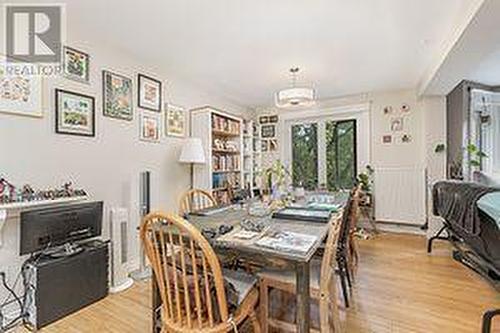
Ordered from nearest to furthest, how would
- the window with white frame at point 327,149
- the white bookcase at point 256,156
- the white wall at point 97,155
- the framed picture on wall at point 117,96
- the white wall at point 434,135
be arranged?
1. the white wall at point 97,155
2. the framed picture on wall at point 117,96
3. the white wall at point 434,135
4. the window with white frame at point 327,149
5. the white bookcase at point 256,156

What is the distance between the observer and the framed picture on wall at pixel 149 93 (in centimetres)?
317

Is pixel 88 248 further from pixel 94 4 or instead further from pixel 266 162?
pixel 266 162

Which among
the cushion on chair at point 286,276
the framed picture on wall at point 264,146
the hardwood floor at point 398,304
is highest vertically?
the framed picture on wall at point 264,146

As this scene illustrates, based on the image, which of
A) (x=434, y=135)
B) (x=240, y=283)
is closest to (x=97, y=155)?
(x=240, y=283)

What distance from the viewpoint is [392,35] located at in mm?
2611

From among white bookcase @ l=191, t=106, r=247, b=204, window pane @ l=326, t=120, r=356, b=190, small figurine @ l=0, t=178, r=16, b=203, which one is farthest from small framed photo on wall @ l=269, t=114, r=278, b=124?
small figurine @ l=0, t=178, r=16, b=203

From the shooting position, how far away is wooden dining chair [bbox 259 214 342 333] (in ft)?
4.81

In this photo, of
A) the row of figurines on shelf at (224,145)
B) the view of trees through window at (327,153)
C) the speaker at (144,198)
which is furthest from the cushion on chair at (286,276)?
the view of trees through window at (327,153)

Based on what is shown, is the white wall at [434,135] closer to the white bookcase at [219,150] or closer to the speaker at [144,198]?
the white bookcase at [219,150]

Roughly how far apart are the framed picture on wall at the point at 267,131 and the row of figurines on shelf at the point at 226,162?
134cm

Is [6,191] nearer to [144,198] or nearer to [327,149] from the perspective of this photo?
[144,198]

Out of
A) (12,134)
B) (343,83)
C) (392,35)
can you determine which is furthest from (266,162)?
(12,134)

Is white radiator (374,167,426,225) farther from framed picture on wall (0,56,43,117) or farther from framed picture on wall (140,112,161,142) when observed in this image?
framed picture on wall (0,56,43,117)

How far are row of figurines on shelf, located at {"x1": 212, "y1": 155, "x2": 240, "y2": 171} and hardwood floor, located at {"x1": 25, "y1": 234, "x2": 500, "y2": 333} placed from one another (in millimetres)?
1916
